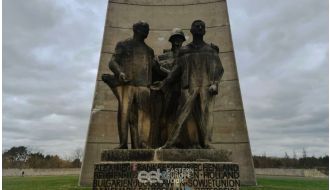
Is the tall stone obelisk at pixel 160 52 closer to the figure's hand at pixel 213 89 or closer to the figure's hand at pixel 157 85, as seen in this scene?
the figure's hand at pixel 157 85

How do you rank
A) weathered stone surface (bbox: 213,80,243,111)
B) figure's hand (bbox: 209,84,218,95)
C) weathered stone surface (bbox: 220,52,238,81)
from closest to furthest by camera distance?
figure's hand (bbox: 209,84,218,95), weathered stone surface (bbox: 213,80,243,111), weathered stone surface (bbox: 220,52,238,81)

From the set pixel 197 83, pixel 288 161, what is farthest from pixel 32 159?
pixel 197 83

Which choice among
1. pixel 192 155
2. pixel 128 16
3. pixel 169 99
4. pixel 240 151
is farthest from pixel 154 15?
pixel 192 155

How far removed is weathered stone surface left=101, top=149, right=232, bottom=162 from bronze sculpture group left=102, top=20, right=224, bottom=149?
189 mm

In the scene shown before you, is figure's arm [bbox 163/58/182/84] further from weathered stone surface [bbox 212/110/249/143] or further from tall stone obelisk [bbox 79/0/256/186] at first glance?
weathered stone surface [bbox 212/110/249/143]

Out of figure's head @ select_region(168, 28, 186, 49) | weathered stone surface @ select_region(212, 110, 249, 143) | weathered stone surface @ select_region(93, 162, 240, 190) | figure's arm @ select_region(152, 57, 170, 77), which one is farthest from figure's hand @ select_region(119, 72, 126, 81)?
weathered stone surface @ select_region(212, 110, 249, 143)

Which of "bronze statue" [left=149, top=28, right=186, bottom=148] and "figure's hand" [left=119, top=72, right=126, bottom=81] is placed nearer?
"figure's hand" [left=119, top=72, right=126, bottom=81]

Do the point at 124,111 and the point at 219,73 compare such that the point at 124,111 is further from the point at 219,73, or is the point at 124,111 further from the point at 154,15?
the point at 154,15

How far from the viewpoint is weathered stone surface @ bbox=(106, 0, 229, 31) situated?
43.9 ft

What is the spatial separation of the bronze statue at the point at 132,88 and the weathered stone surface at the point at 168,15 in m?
7.49

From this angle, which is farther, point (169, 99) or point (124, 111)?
point (169, 99)

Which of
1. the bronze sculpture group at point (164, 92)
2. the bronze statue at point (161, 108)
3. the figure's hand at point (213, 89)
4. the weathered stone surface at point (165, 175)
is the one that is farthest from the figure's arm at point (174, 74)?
the weathered stone surface at point (165, 175)

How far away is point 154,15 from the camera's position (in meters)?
13.6

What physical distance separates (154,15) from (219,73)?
26.7 ft
